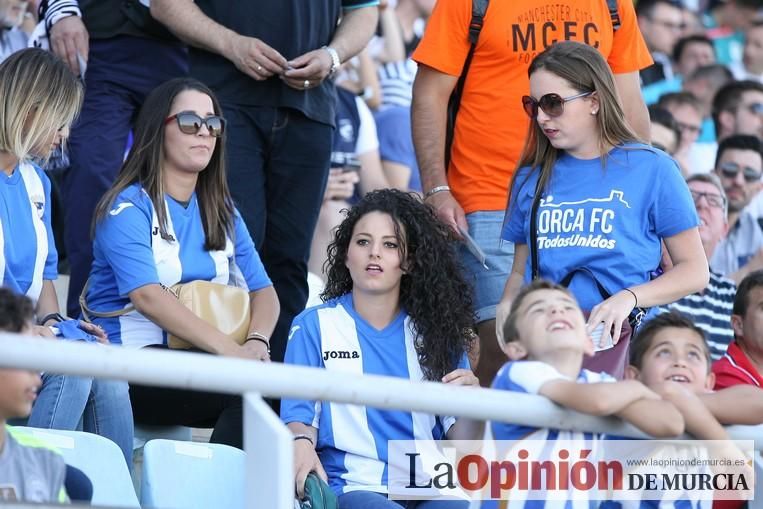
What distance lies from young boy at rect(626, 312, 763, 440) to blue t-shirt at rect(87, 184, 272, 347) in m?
1.75

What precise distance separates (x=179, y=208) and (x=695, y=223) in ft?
6.06

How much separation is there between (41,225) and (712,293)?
11.1ft

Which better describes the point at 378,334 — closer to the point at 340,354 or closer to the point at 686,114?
the point at 340,354

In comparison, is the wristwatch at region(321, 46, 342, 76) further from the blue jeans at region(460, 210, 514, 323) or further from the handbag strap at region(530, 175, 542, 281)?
the handbag strap at region(530, 175, 542, 281)

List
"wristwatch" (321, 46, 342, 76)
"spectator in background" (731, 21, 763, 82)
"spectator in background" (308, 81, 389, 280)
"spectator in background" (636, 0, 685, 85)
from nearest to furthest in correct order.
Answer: "wristwatch" (321, 46, 342, 76), "spectator in background" (308, 81, 389, 280), "spectator in background" (636, 0, 685, 85), "spectator in background" (731, 21, 763, 82)

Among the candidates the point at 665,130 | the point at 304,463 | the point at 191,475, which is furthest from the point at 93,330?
the point at 665,130

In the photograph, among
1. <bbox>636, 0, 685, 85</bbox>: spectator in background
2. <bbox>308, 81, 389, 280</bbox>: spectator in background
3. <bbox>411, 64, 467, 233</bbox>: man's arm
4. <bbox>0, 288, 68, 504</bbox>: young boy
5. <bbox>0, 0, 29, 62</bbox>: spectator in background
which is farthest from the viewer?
<bbox>636, 0, 685, 85</bbox>: spectator in background

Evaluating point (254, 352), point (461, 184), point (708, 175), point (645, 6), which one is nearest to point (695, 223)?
point (461, 184)

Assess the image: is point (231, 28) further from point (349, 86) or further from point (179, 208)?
point (349, 86)

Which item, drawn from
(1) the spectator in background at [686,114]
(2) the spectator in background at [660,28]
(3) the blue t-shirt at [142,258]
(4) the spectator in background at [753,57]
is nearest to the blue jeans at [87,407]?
(3) the blue t-shirt at [142,258]

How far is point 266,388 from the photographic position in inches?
117

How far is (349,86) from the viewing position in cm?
817

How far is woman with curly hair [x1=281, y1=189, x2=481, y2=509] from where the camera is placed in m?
4.39

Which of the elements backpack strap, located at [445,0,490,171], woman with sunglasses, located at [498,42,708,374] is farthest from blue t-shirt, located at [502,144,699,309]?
backpack strap, located at [445,0,490,171]
